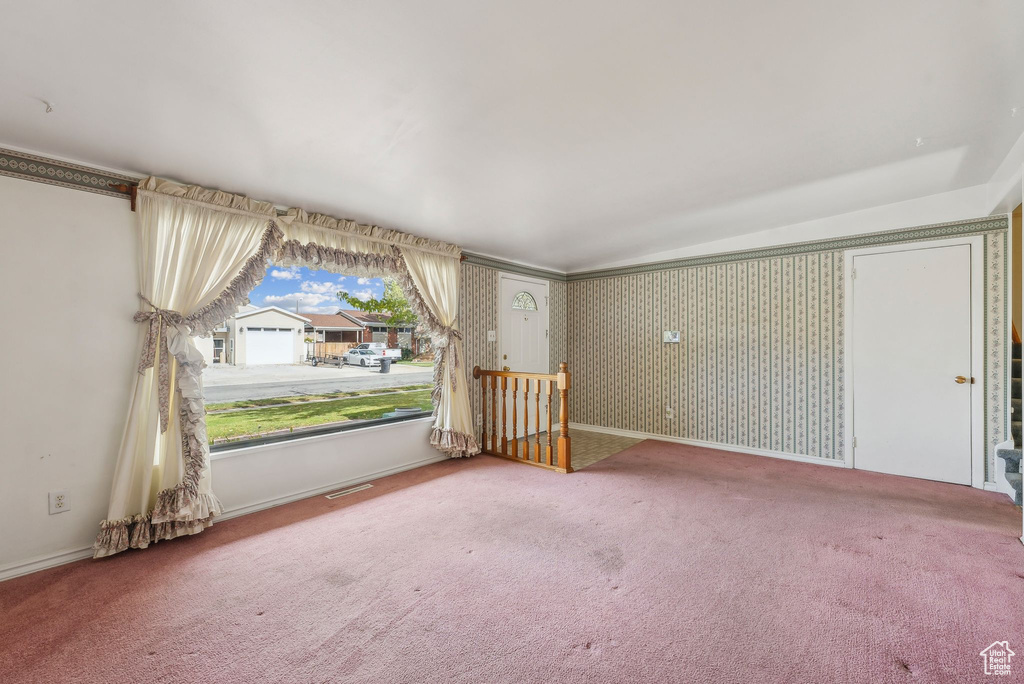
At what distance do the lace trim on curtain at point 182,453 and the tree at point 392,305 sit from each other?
4.02 ft

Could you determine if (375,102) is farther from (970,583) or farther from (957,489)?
(957,489)

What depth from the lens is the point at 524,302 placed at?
5.36 metres

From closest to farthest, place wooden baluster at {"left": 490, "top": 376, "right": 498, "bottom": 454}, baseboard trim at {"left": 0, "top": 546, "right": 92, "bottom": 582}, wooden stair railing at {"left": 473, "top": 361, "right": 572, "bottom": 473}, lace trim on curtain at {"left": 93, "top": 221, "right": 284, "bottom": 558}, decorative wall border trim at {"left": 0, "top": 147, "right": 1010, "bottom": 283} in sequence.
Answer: baseboard trim at {"left": 0, "top": 546, "right": 92, "bottom": 582} < decorative wall border trim at {"left": 0, "top": 147, "right": 1010, "bottom": 283} < lace trim on curtain at {"left": 93, "top": 221, "right": 284, "bottom": 558} < wooden stair railing at {"left": 473, "top": 361, "right": 572, "bottom": 473} < wooden baluster at {"left": 490, "top": 376, "right": 498, "bottom": 454}

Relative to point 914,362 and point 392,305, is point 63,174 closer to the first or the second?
point 392,305

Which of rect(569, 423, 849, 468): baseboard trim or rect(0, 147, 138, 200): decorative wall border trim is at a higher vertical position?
rect(0, 147, 138, 200): decorative wall border trim

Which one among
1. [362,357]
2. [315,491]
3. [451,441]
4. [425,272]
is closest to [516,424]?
[451,441]

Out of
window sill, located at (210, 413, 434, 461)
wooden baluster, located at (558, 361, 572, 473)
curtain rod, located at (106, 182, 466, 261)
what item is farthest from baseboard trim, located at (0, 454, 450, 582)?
curtain rod, located at (106, 182, 466, 261)

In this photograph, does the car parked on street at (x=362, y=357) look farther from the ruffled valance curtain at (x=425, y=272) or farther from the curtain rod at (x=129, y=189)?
the curtain rod at (x=129, y=189)

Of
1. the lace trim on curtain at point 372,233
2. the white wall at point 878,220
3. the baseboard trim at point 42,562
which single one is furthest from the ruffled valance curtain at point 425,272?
the white wall at point 878,220

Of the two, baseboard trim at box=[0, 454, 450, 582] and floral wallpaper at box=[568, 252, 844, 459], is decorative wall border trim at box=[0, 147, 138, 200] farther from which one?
floral wallpaper at box=[568, 252, 844, 459]

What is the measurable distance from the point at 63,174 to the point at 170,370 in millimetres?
1212

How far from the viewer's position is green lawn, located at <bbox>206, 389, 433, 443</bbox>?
294 centimetres

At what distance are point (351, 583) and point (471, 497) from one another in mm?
1278

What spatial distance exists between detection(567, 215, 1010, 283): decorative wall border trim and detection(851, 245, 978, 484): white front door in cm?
12
